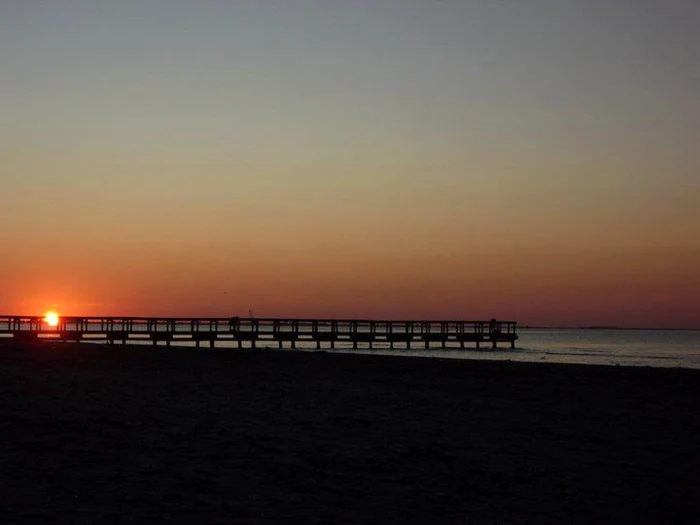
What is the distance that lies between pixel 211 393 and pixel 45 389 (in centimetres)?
377

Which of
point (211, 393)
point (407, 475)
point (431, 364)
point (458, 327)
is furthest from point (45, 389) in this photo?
point (458, 327)

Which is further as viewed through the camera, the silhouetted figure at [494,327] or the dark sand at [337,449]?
the silhouetted figure at [494,327]

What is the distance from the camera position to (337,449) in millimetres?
13586

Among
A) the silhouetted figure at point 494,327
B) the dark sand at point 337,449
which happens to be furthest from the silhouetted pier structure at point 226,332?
the dark sand at point 337,449

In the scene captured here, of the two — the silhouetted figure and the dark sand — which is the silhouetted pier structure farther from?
the dark sand

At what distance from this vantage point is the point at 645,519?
Answer: 988cm

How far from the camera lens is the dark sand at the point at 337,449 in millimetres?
9914

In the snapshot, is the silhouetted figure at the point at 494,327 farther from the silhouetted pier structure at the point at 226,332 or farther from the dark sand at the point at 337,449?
the dark sand at the point at 337,449

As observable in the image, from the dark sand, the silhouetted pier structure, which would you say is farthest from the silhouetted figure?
the dark sand

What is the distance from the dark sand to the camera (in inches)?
390

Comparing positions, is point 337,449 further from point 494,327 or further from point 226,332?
point 494,327

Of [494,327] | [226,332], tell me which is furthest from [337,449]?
[494,327]

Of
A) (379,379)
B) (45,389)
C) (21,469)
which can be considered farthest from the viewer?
(379,379)

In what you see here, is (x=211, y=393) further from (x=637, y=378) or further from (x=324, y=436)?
(x=637, y=378)
